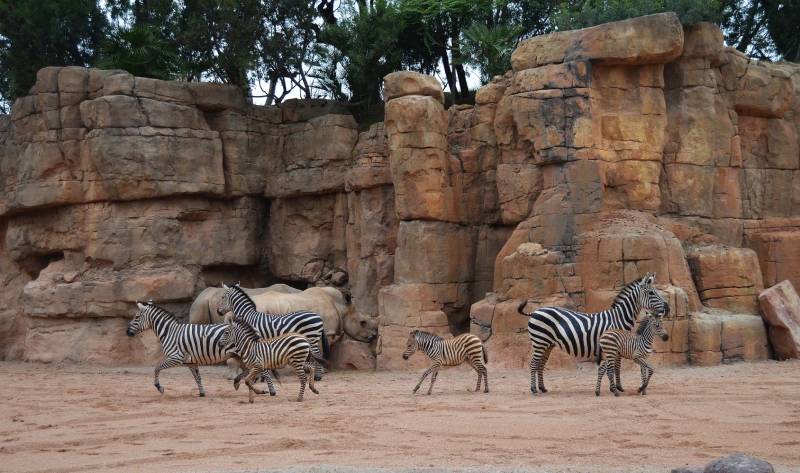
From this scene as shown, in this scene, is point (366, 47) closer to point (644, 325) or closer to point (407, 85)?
point (407, 85)

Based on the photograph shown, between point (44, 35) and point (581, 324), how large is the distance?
1879cm

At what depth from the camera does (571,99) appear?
747 inches

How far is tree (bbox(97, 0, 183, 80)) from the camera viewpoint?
83.0 ft

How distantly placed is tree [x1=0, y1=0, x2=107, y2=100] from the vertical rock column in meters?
10.9

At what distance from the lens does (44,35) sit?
2641 centimetres

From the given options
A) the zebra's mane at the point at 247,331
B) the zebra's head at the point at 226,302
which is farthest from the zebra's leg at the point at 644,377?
the zebra's head at the point at 226,302

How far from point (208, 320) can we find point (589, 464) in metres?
14.1

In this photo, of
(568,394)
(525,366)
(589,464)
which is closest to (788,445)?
(589,464)

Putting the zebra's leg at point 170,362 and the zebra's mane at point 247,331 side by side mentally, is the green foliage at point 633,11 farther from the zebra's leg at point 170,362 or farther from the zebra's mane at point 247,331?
the zebra's leg at point 170,362

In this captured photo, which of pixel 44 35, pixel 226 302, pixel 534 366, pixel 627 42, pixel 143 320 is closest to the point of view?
pixel 534 366

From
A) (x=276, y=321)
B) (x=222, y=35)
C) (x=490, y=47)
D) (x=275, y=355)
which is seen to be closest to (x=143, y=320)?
(x=276, y=321)

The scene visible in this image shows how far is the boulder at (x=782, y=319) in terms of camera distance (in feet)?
58.7

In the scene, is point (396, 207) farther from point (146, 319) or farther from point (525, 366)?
point (146, 319)

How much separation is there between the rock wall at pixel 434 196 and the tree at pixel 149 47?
1.88m
